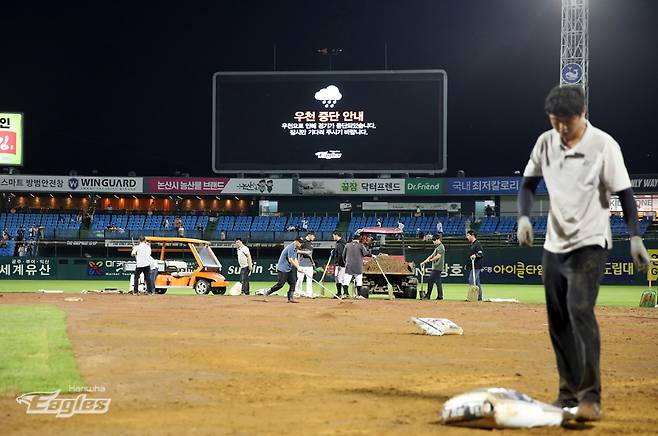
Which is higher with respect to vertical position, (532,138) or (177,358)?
(532,138)

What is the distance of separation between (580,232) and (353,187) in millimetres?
48510

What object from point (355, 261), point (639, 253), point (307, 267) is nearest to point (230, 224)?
point (307, 267)

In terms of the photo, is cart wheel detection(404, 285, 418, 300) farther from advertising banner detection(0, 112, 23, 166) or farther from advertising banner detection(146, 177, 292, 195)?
advertising banner detection(0, 112, 23, 166)

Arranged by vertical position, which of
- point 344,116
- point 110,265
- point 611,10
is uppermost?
point 611,10

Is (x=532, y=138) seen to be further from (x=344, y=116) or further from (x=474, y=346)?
(x=474, y=346)

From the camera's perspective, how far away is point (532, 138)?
229ft

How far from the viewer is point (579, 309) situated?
20.5 feet

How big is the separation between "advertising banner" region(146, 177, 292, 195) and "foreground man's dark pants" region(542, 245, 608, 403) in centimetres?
4797

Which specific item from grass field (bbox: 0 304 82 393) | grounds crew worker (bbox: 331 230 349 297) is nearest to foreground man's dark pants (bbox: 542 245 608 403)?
grass field (bbox: 0 304 82 393)

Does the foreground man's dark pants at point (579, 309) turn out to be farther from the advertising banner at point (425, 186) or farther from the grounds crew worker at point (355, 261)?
the advertising banner at point (425, 186)

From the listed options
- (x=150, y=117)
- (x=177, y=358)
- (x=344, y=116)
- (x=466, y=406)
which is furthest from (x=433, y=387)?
(x=150, y=117)

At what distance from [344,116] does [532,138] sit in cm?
2514

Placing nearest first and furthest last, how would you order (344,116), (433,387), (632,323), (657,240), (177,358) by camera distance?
(433,387) < (177,358) < (632,323) < (657,240) < (344,116)

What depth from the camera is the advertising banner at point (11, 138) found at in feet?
170
